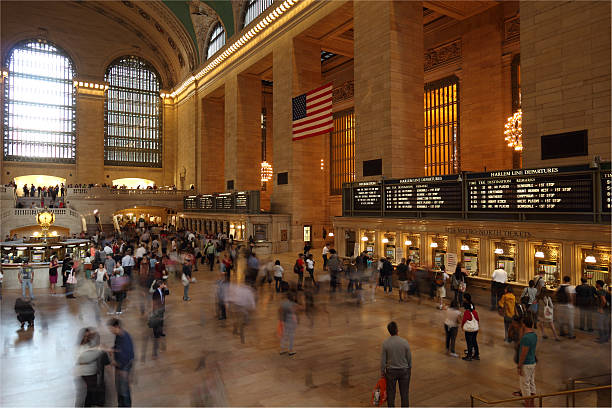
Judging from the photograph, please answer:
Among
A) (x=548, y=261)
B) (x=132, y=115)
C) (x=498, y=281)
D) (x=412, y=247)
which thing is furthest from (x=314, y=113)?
(x=132, y=115)

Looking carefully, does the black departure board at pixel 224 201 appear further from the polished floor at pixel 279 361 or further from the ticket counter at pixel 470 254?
the ticket counter at pixel 470 254

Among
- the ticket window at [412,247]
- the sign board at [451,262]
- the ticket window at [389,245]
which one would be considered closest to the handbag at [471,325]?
the sign board at [451,262]

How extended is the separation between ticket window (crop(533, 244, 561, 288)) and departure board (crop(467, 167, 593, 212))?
3.08ft

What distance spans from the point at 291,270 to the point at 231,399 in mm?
11090

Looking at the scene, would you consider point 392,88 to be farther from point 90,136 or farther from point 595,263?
point 90,136

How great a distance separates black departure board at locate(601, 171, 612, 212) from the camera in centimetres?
866

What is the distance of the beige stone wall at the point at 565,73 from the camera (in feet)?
34.0

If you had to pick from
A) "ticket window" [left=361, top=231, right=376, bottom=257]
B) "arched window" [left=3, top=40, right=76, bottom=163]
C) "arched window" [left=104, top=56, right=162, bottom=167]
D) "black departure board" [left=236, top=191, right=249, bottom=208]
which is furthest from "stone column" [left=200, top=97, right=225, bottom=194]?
"ticket window" [left=361, top=231, right=376, bottom=257]

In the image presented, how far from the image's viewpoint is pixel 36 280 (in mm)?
13312

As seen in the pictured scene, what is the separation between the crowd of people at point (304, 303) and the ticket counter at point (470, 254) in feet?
2.24

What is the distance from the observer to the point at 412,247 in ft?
44.7

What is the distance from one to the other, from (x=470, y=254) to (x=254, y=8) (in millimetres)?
22454

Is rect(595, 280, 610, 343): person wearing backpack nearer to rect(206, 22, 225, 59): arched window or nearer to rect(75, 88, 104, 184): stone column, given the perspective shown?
rect(206, 22, 225, 59): arched window

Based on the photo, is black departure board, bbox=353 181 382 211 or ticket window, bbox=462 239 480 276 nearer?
ticket window, bbox=462 239 480 276
